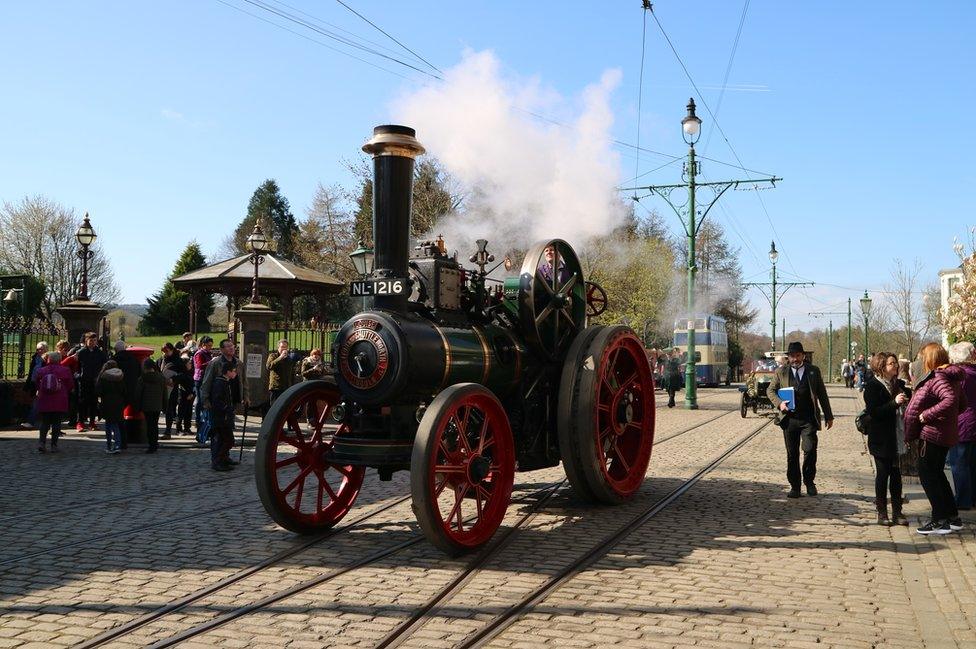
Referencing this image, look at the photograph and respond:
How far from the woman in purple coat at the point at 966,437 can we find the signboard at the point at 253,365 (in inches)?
539

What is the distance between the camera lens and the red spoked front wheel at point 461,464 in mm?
5445

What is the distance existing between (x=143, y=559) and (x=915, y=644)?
4586mm

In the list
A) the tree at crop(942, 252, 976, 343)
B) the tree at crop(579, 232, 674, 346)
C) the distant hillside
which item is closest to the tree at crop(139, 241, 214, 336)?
the distant hillside

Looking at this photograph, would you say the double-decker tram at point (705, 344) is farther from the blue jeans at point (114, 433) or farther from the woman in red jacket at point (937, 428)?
the woman in red jacket at point (937, 428)

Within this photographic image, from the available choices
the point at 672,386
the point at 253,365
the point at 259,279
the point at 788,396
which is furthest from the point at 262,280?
the point at 788,396

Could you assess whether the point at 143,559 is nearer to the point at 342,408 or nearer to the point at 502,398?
the point at 342,408

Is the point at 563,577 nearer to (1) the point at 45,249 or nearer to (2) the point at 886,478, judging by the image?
(2) the point at 886,478

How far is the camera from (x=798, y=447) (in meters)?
8.42

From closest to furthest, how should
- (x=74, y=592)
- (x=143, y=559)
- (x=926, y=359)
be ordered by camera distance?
(x=74, y=592) → (x=143, y=559) → (x=926, y=359)

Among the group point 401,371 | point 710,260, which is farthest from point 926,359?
point 710,260

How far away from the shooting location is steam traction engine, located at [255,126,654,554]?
598 cm

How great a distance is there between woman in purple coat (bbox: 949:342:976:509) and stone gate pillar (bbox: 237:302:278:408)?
1308cm

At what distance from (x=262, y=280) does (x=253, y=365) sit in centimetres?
336

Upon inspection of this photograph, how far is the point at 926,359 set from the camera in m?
7.08
